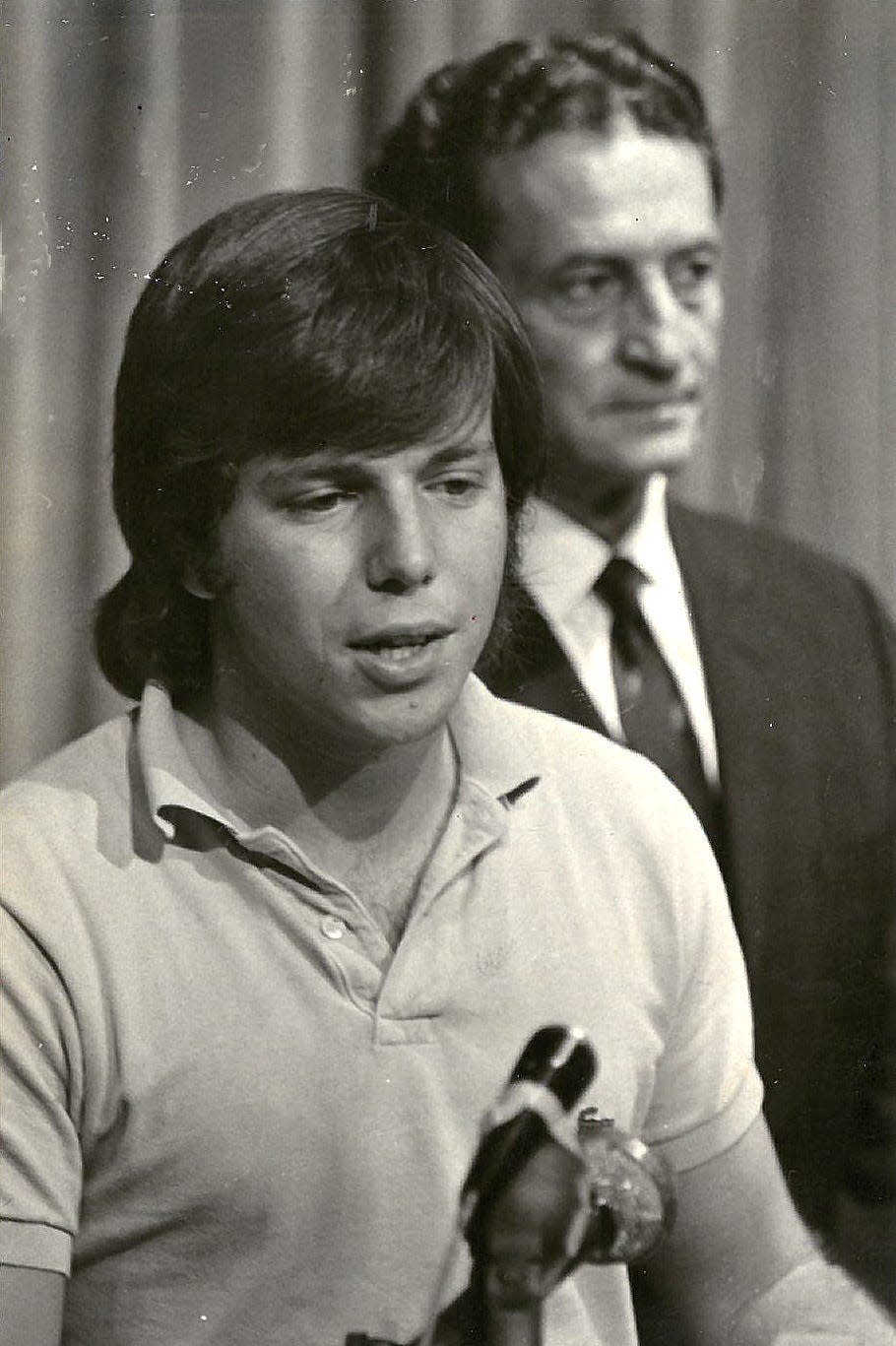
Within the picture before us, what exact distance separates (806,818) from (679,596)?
0.81ft

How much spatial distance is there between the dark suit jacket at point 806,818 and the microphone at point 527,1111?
19cm

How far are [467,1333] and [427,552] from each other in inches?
26.9

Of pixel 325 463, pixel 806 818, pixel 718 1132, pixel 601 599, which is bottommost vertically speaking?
pixel 718 1132

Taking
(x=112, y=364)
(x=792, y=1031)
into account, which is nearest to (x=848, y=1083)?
(x=792, y=1031)

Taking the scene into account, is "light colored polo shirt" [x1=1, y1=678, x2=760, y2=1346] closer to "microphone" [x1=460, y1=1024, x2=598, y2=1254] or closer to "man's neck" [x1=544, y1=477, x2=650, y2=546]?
"microphone" [x1=460, y1=1024, x2=598, y2=1254]

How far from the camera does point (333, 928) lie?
1335 mm

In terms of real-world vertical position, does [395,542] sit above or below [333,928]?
above

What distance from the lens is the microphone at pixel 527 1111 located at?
136 centimetres

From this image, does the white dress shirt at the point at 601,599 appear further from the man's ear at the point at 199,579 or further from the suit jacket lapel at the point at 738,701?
the man's ear at the point at 199,579

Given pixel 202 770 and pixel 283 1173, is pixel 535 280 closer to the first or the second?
pixel 202 770

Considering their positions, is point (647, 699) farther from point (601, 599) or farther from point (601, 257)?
point (601, 257)

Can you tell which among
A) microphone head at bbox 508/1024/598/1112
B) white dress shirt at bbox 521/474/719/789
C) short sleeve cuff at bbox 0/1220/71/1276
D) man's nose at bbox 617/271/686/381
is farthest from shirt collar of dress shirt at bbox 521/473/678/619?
short sleeve cuff at bbox 0/1220/71/1276

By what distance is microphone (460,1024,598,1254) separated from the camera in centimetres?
136

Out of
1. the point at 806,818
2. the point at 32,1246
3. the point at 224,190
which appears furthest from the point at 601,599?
the point at 32,1246
